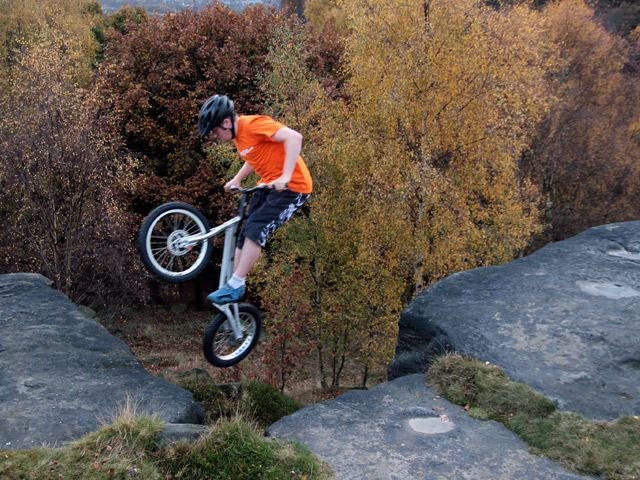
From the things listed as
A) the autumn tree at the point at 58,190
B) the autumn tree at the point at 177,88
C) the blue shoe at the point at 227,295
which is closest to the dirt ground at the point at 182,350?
the autumn tree at the point at 58,190

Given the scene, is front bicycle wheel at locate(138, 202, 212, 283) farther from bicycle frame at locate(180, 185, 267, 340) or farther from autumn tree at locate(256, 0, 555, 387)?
autumn tree at locate(256, 0, 555, 387)

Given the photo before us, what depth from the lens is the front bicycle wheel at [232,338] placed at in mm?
8266

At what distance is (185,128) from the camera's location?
2580cm

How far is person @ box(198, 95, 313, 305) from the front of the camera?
23.6ft

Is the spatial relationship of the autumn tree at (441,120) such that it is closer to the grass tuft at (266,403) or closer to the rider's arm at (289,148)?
the grass tuft at (266,403)

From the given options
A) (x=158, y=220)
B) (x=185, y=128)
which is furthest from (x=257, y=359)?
(x=158, y=220)

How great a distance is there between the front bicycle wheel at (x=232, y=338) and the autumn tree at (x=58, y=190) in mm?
12815

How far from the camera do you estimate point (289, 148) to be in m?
7.16

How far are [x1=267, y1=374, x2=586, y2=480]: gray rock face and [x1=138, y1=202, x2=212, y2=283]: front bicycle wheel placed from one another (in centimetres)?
228

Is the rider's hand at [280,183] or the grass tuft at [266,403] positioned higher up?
the rider's hand at [280,183]

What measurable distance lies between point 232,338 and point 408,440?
281 cm

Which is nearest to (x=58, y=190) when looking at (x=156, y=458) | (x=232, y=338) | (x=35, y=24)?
(x=232, y=338)

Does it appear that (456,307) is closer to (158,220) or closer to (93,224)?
(158,220)

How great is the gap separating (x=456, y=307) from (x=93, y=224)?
1456 cm
